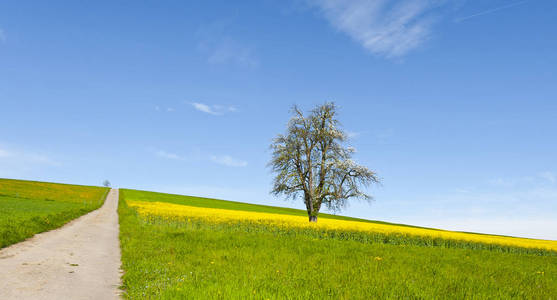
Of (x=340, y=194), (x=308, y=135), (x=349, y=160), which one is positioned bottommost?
(x=340, y=194)

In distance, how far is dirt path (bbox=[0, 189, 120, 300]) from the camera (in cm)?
723

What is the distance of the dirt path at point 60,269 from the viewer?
7227 millimetres

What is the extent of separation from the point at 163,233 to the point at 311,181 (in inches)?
737

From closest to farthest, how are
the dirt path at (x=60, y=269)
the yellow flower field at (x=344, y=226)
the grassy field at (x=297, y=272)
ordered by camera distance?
the grassy field at (x=297, y=272) < the dirt path at (x=60, y=269) < the yellow flower field at (x=344, y=226)

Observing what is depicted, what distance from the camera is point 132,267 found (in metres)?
9.31

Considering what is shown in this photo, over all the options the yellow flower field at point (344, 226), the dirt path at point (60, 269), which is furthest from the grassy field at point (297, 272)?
the yellow flower field at point (344, 226)

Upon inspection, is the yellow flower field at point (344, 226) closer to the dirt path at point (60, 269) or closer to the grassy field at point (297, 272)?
the grassy field at point (297, 272)

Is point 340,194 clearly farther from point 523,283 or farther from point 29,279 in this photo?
point 29,279

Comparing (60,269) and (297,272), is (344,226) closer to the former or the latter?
(297,272)

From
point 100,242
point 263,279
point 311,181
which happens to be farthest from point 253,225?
point 263,279

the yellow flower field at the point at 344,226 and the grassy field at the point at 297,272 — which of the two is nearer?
the grassy field at the point at 297,272

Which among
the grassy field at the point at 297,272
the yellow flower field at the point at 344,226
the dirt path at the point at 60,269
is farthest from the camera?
the yellow flower field at the point at 344,226

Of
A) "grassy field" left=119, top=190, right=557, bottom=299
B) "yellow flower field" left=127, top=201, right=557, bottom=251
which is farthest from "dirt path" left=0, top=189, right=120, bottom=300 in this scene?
"yellow flower field" left=127, top=201, right=557, bottom=251

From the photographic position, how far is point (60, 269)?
30.8ft
